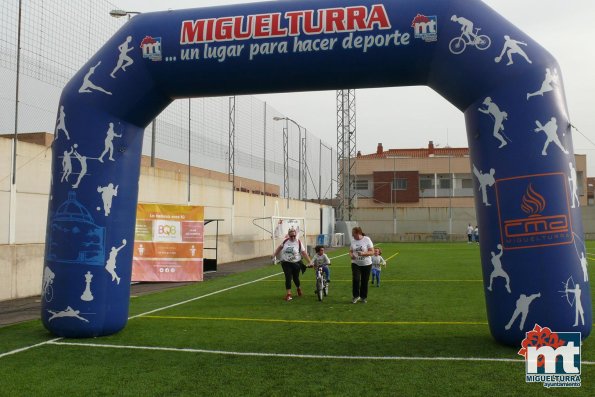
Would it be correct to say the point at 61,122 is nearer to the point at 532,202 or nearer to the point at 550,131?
the point at 532,202

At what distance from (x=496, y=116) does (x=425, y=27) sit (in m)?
1.54

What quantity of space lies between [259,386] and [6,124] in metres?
10.0

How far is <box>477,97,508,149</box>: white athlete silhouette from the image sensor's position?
7.41 metres

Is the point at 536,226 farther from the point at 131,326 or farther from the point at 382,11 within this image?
the point at 131,326

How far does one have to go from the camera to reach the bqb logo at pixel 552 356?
6079 millimetres

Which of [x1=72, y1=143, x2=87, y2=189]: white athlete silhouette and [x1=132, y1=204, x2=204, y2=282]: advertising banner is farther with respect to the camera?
[x1=132, y1=204, x2=204, y2=282]: advertising banner

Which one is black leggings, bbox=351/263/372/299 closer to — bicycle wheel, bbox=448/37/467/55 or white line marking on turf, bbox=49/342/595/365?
white line marking on turf, bbox=49/342/595/365

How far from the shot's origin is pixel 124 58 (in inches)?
337

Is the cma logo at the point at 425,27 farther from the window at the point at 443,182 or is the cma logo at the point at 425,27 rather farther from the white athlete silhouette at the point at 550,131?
the window at the point at 443,182

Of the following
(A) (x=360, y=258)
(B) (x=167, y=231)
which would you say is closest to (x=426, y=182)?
(B) (x=167, y=231)

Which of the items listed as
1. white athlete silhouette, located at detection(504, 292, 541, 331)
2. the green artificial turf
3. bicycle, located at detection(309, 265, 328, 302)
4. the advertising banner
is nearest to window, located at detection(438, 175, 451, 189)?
the advertising banner

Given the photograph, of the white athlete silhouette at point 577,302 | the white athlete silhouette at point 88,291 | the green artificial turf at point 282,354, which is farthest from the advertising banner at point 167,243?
the white athlete silhouette at point 577,302

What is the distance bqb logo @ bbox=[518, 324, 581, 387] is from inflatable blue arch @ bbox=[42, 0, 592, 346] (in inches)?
4.9

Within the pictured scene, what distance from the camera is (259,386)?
236 inches
